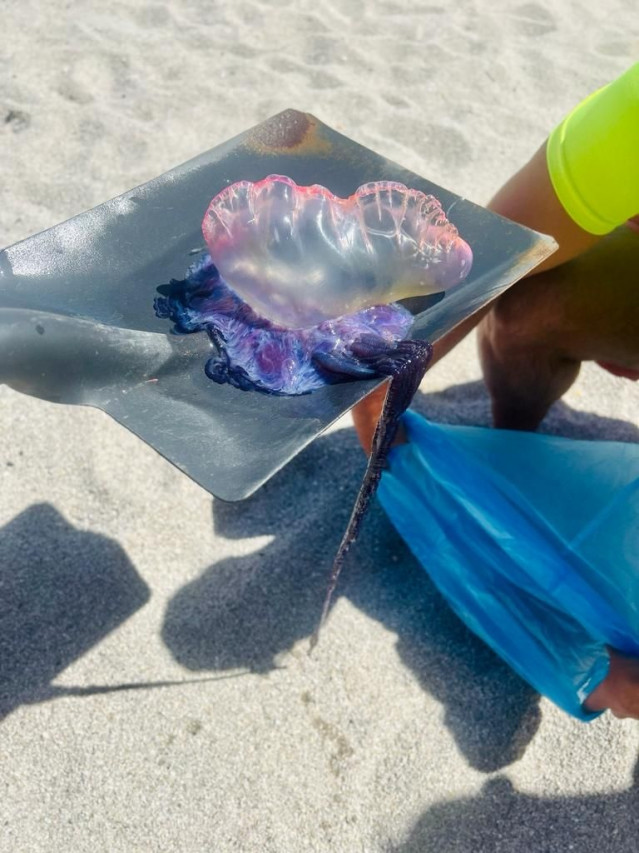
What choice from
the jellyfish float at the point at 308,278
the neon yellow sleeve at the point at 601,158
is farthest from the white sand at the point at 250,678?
the neon yellow sleeve at the point at 601,158

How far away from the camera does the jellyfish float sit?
3.50 ft

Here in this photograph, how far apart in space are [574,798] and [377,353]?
693mm

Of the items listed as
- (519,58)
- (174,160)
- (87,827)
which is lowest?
(87,827)

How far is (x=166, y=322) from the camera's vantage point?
111cm

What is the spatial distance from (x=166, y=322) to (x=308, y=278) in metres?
0.19

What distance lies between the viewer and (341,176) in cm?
131

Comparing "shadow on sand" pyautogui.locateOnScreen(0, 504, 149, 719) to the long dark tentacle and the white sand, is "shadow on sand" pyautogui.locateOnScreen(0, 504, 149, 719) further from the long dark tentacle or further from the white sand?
the long dark tentacle

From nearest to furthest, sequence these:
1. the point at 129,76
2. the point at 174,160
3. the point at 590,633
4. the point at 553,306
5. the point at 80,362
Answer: the point at 80,362 < the point at 590,633 < the point at 553,306 < the point at 174,160 < the point at 129,76

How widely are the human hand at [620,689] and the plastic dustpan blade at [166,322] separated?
53 centimetres

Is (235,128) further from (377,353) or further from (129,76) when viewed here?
(377,353)

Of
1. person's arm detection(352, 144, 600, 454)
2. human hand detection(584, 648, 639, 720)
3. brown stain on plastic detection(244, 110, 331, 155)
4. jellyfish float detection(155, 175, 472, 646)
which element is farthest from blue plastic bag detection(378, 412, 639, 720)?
brown stain on plastic detection(244, 110, 331, 155)

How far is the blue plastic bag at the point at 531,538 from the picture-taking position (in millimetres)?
1219

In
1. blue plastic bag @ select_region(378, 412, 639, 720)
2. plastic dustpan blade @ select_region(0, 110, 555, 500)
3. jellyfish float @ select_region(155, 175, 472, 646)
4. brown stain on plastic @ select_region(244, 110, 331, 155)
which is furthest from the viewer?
brown stain on plastic @ select_region(244, 110, 331, 155)

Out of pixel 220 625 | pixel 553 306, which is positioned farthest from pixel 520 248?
pixel 220 625
